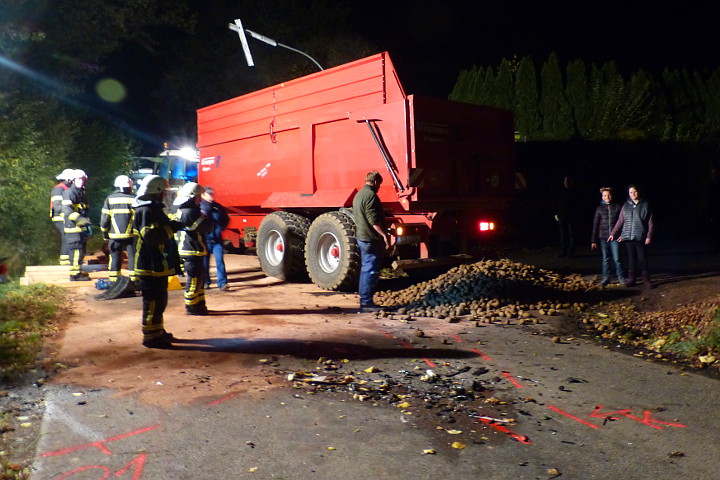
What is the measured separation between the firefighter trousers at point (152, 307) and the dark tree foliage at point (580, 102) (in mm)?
16976

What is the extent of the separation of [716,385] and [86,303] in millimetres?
7867

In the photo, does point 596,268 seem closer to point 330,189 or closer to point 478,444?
point 330,189

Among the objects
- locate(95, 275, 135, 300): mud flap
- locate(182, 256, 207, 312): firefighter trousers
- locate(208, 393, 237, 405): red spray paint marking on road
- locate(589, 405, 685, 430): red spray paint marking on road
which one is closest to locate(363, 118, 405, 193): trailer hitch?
locate(182, 256, 207, 312): firefighter trousers

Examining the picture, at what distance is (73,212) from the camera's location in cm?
1025

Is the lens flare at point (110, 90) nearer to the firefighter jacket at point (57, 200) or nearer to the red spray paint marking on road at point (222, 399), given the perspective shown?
the firefighter jacket at point (57, 200)

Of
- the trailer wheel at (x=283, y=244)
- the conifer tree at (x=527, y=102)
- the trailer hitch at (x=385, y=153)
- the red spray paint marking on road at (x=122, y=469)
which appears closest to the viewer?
the red spray paint marking on road at (x=122, y=469)

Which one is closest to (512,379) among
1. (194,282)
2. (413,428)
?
(413,428)

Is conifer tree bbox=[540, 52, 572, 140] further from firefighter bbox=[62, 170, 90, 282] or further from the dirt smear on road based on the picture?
firefighter bbox=[62, 170, 90, 282]

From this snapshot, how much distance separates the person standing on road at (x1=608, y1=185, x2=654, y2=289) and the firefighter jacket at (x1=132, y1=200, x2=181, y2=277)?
6.30 m

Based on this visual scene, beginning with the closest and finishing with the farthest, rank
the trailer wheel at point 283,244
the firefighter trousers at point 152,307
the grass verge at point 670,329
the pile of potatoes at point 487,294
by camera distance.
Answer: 1. the grass verge at point 670,329
2. the firefighter trousers at point 152,307
3. the pile of potatoes at point 487,294
4. the trailer wheel at point 283,244

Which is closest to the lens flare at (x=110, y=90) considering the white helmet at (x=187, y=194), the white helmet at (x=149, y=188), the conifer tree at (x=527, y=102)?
the conifer tree at (x=527, y=102)

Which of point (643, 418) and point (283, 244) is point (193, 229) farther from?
point (643, 418)

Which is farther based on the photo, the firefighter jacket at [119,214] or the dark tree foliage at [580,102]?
the dark tree foliage at [580,102]

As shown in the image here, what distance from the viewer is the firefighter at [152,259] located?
6270 millimetres
